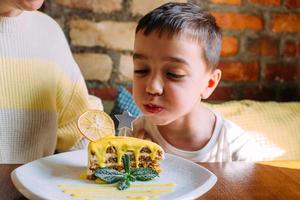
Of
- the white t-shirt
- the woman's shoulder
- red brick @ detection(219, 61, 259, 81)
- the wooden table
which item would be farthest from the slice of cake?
red brick @ detection(219, 61, 259, 81)

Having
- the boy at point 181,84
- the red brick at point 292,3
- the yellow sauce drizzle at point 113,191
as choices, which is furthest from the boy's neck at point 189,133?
the red brick at point 292,3

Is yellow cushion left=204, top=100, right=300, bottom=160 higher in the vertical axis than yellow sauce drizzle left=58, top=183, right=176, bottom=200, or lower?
lower

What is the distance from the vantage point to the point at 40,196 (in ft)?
2.38

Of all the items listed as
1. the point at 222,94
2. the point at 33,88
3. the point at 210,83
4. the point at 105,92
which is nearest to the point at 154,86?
the point at 210,83

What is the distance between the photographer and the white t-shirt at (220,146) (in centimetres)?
126

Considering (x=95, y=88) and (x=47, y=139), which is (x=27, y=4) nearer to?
(x=47, y=139)

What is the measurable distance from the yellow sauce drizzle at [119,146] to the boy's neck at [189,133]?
1.35 ft

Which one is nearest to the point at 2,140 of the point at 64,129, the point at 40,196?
the point at 64,129

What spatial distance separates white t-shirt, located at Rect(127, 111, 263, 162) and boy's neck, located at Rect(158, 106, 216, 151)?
0.02 m

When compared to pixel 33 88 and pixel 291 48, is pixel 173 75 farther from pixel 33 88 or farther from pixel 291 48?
pixel 291 48

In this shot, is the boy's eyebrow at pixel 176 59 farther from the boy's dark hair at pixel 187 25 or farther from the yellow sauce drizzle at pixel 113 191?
the yellow sauce drizzle at pixel 113 191

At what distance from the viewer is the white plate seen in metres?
0.76

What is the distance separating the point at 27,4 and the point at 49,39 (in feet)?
0.78

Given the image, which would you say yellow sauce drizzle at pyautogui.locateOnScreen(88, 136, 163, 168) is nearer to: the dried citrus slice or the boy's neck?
the dried citrus slice
